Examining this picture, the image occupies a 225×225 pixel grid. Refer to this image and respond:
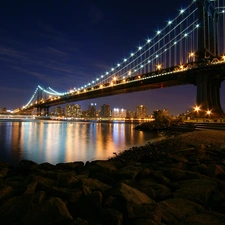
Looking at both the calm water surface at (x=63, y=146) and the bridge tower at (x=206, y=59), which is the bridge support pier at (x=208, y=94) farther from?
the calm water surface at (x=63, y=146)

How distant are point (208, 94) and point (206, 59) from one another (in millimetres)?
4704

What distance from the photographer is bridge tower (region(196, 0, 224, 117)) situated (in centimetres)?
2840

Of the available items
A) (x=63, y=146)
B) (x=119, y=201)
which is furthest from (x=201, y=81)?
(x=119, y=201)

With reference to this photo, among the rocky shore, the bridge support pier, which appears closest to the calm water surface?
the rocky shore

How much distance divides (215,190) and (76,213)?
76.7 inches

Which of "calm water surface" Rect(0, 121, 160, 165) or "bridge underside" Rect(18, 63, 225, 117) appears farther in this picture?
"bridge underside" Rect(18, 63, 225, 117)

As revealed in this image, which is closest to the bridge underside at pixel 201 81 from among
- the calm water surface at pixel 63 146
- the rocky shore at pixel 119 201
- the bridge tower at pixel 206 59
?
the bridge tower at pixel 206 59

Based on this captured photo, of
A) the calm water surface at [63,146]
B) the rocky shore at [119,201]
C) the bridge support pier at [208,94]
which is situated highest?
the bridge support pier at [208,94]

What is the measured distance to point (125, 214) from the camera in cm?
233

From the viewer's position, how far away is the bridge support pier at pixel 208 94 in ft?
91.0

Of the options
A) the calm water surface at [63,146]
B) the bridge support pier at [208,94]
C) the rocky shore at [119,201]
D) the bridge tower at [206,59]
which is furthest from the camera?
the bridge tower at [206,59]

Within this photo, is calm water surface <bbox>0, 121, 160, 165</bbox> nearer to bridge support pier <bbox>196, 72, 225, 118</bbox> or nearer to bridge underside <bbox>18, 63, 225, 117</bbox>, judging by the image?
bridge support pier <bbox>196, 72, 225, 118</bbox>

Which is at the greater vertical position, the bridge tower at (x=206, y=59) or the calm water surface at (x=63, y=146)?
the bridge tower at (x=206, y=59)

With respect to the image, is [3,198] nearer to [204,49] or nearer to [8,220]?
[8,220]
